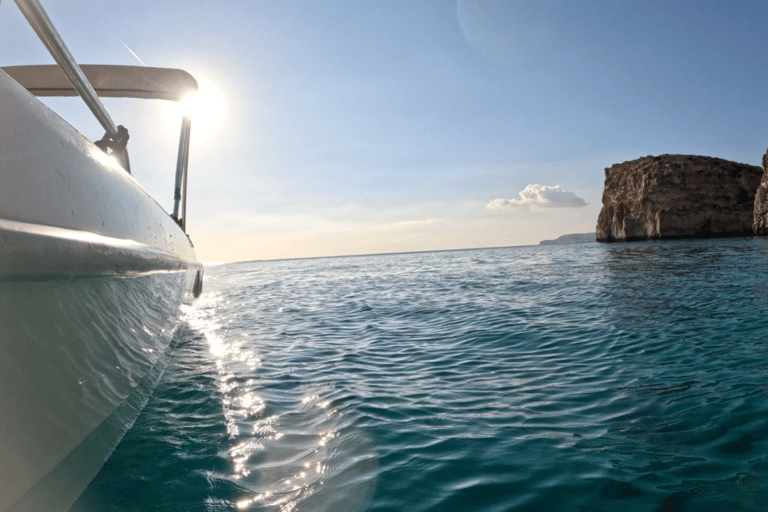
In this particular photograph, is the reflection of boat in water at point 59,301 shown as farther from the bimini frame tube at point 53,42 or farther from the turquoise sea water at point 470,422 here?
the turquoise sea water at point 470,422

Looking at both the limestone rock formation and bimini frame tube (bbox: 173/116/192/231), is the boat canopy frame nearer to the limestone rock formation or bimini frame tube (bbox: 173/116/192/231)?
bimini frame tube (bbox: 173/116/192/231)

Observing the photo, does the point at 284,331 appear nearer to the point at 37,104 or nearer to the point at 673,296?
the point at 37,104

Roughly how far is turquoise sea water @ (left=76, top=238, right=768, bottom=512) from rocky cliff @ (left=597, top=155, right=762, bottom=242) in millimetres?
57197

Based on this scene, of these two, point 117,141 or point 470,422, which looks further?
point 117,141

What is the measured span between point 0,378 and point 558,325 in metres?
6.43

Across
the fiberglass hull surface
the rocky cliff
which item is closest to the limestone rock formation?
the rocky cliff

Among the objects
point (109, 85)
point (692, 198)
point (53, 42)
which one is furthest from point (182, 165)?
point (692, 198)

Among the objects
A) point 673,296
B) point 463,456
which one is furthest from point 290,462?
point 673,296

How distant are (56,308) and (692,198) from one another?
65.8 meters

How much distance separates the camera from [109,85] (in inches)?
255

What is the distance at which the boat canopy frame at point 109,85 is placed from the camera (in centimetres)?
271

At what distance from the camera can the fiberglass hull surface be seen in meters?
1.58

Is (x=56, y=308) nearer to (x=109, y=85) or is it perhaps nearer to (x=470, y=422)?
(x=470, y=422)

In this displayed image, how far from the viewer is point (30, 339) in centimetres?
168
